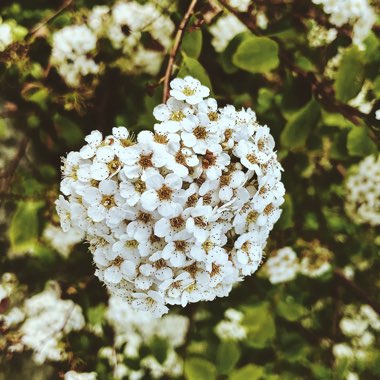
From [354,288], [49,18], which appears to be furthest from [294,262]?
[49,18]

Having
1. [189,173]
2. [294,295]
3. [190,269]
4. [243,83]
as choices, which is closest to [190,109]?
[189,173]

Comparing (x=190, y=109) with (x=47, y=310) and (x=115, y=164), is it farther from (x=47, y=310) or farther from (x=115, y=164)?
(x=47, y=310)

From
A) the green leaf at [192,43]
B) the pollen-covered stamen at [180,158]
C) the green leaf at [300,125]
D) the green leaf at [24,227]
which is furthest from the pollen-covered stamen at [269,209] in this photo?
the green leaf at [24,227]

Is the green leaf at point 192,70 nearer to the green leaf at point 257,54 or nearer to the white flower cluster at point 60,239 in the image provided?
the green leaf at point 257,54

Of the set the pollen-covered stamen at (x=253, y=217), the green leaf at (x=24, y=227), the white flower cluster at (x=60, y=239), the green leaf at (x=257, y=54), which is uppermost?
→ the green leaf at (x=257, y=54)

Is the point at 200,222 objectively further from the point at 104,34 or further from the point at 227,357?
the point at 104,34

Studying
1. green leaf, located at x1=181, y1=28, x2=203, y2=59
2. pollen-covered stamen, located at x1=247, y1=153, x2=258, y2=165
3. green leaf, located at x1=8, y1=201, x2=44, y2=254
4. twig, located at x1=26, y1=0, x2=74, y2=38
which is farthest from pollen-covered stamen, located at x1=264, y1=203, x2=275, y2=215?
twig, located at x1=26, y1=0, x2=74, y2=38
